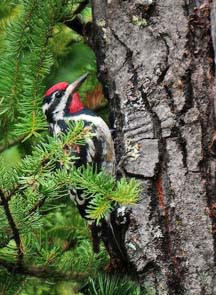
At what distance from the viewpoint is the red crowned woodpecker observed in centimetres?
303

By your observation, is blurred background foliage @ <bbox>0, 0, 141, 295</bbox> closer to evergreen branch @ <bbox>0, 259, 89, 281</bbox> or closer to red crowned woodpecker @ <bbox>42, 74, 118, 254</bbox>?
evergreen branch @ <bbox>0, 259, 89, 281</bbox>

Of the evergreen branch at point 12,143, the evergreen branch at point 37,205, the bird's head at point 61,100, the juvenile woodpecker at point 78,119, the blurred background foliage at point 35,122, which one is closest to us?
the evergreen branch at point 37,205

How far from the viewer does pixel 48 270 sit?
2.71 m

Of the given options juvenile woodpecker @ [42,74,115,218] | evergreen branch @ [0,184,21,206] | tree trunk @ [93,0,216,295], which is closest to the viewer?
evergreen branch @ [0,184,21,206]

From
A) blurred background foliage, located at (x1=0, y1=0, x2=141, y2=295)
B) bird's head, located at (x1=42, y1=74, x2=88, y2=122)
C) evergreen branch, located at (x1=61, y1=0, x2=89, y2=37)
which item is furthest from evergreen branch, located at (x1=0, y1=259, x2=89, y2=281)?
evergreen branch, located at (x1=61, y1=0, x2=89, y2=37)

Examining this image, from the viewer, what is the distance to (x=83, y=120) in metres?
2.91

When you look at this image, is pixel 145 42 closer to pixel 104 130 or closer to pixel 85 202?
pixel 104 130

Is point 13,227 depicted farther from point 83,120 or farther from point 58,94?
point 58,94

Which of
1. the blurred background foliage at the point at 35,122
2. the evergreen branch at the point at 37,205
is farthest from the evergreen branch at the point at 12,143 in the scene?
the evergreen branch at the point at 37,205

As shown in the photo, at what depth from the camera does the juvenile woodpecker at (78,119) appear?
3029 millimetres

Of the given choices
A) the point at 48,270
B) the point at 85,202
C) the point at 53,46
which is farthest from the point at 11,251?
the point at 53,46

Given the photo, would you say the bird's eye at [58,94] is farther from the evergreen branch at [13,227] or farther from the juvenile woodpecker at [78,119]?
the evergreen branch at [13,227]

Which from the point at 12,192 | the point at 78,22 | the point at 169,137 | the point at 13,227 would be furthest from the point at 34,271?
the point at 78,22

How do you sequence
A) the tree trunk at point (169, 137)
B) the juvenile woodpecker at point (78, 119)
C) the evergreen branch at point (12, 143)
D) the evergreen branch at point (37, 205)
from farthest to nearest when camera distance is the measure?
the evergreen branch at point (12, 143)
the juvenile woodpecker at point (78, 119)
the tree trunk at point (169, 137)
the evergreen branch at point (37, 205)
